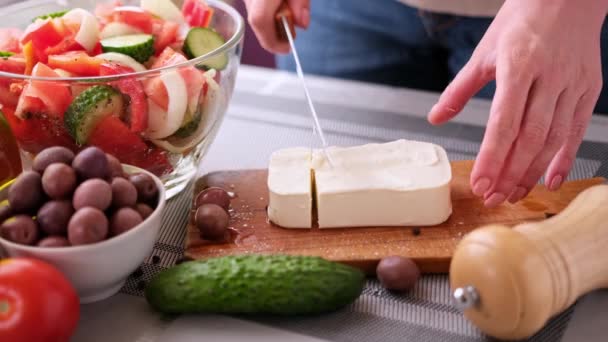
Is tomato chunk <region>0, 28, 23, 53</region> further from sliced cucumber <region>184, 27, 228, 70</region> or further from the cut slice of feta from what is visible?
the cut slice of feta

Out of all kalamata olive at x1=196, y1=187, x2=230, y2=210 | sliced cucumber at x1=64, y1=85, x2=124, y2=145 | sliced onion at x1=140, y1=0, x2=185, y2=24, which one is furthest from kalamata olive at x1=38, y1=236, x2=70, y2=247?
sliced onion at x1=140, y1=0, x2=185, y2=24

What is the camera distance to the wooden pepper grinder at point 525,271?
87cm

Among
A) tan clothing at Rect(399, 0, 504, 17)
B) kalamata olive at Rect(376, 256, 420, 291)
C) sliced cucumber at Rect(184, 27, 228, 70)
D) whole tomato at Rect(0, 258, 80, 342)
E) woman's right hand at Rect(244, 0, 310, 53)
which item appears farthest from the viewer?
tan clothing at Rect(399, 0, 504, 17)

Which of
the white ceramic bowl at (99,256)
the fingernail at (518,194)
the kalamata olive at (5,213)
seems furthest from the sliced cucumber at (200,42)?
the fingernail at (518,194)

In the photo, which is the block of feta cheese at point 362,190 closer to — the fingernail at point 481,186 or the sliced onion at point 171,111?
the fingernail at point 481,186

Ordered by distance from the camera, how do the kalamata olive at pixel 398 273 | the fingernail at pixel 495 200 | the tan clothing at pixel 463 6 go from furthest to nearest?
1. the tan clothing at pixel 463 6
2. the fingernail at pixel 495 200
3. the kalamata olive at pixel 398 273

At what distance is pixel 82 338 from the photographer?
1.01 meters

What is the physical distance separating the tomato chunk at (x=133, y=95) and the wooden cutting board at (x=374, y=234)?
20cm

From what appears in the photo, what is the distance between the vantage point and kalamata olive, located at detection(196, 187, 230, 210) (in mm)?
1276

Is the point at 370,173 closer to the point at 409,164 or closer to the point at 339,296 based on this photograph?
the point at 409,164

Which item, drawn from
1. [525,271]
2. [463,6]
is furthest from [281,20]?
[525,271]

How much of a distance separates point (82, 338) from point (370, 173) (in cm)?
54

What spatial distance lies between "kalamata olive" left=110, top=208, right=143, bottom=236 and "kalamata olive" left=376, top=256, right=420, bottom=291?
380 mm

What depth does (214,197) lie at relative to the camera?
128 cm
